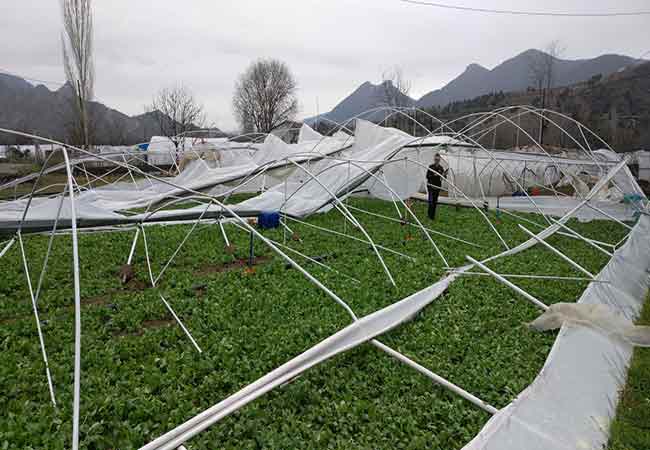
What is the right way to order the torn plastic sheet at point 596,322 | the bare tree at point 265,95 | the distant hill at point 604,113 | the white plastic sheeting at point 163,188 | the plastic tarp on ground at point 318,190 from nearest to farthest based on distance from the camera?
the torn plastic sheet at point 596,322 < the white plastic sheeting at point 163,188 < the plastic tarp on ground at point 318,190 < the distant hill at point 604,113 < the bare tree at point 265,95

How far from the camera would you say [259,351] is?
402 centimetres

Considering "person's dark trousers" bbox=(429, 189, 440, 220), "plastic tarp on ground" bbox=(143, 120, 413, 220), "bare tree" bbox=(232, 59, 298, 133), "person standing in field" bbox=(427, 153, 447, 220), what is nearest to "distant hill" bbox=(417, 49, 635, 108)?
"bare tree" bbox=(232, 59, 298, 133)

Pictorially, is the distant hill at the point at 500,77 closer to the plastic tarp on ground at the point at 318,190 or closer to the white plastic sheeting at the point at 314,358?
the plastic tarp on ground at the point at 318,190

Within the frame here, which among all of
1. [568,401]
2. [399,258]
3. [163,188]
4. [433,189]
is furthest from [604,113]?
[568,401]

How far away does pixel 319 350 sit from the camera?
349 cm

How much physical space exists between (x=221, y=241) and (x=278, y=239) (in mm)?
1234

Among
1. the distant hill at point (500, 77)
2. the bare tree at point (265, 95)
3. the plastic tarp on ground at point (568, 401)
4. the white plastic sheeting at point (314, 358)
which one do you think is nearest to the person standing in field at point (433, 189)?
the white plastic sheeting at point (314, 358)

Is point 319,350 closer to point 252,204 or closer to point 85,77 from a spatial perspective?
point 252,204

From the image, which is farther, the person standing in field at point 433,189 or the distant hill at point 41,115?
the distant hill at point 41,115

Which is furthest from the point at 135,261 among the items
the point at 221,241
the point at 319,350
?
the point at 319,350

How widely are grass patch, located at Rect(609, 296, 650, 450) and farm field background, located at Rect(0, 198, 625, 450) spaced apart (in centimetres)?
70

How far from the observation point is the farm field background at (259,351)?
2.95 meters

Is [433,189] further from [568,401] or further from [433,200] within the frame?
[568,401]

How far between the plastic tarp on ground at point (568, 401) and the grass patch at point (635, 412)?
53 millimetres
